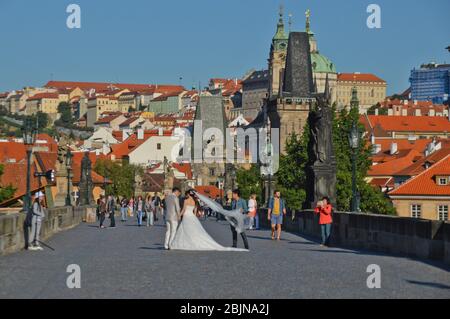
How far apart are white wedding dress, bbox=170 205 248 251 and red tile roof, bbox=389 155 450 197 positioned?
199ft

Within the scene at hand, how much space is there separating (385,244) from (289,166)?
2566 inches

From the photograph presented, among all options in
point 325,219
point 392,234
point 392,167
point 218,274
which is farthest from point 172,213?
point 392,167

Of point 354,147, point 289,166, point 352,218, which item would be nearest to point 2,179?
point 289,166

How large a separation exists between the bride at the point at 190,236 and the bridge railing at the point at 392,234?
117 inches

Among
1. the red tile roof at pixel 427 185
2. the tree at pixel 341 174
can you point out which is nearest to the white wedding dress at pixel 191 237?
the tree at pixel 341 174

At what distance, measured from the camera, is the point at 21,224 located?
24953 mm

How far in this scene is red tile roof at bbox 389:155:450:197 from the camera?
83.9 meters

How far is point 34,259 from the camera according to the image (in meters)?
21.4

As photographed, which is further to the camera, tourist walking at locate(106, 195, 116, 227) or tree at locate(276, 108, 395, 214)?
tree at locate(276, 108, 395, 214)

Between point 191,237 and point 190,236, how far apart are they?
4 centimetres

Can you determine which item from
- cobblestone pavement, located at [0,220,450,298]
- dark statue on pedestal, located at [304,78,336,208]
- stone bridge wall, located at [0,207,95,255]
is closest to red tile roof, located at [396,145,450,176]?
stone bridge wall, located at [0,207,95,255]

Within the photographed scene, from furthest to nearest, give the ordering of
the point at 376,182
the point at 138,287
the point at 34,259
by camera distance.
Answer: the point at 376,182 < the point at 34,259 < the point at 138,287

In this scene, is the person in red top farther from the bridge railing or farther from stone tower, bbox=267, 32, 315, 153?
stone tower, bbox=267, 32, 315, 153
